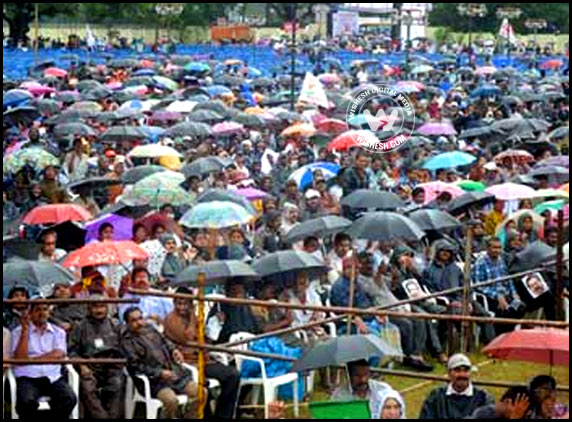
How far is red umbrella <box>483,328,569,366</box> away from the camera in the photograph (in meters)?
8.64

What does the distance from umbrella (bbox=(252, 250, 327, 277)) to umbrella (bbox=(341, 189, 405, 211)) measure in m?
3.30

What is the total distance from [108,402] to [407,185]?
8803 mm

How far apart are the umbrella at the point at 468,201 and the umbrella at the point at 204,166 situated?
3.62 m

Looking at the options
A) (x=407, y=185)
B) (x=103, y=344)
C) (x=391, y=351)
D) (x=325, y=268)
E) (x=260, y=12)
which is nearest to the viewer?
(x=391, y=351)

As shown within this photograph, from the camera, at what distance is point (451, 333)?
11.6 meters

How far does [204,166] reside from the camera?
17172mm

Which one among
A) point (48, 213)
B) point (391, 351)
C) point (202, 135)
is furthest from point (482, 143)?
point (391, 351)

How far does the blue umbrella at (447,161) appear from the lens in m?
18.3

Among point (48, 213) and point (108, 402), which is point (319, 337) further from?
point (48, 213)

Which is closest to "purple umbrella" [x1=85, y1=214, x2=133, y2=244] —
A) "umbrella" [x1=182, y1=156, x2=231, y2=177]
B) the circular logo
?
"umbrella" [x1=182, y1=156, x2=231, y2=177]

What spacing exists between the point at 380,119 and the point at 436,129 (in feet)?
3.52

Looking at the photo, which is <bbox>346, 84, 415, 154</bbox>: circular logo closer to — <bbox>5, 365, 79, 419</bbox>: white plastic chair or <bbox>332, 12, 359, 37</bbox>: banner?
<bbox>5, 365, 79, 419</bbox>: white plastic chair

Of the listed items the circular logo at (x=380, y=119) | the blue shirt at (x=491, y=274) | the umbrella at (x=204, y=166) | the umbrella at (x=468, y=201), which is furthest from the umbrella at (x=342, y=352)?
the circular logo at (x=380, y=119)

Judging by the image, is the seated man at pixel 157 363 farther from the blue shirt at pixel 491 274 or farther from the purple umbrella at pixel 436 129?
the purple umbrella at pixel 436 129
